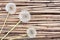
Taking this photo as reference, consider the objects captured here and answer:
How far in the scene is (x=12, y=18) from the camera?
1126 millimetres

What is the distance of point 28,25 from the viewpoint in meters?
1.12

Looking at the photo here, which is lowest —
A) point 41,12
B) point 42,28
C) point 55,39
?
point 55,39

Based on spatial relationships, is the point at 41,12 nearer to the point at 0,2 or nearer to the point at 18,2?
the point at 18,2

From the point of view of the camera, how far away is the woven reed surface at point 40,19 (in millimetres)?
1106

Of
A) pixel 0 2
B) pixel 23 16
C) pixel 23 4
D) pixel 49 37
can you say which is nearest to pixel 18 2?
pixel 23 4

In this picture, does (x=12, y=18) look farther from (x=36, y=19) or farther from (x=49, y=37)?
(x=49, y=37)

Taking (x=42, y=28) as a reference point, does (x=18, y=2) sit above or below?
above

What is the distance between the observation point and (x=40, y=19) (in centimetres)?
113

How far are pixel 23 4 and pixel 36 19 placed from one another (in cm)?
16

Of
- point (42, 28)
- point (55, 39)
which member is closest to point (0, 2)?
point (42, 28)

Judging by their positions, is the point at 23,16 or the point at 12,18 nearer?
the point at 23,16

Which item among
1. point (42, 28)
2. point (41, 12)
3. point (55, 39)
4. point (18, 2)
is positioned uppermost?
point (18, 2)

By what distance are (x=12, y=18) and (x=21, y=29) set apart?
0.38ft

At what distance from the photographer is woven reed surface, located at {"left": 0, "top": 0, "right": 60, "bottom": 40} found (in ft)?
3.63
